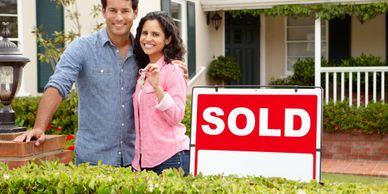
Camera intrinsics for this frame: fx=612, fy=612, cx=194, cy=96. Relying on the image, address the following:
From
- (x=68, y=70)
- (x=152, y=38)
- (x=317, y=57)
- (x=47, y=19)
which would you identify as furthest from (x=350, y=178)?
(x=68, y=70)

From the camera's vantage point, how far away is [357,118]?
30.5 ft

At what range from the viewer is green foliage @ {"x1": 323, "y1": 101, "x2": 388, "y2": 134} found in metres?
9.16

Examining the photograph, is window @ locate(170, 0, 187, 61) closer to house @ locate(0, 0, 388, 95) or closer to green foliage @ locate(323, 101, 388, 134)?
house @ locate(0, 0, 388, 95)

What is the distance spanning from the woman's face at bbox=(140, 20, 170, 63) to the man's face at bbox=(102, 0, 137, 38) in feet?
0.43

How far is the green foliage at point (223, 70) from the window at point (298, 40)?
4.71 ft

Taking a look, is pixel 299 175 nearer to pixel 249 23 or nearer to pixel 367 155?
pixel 367 155

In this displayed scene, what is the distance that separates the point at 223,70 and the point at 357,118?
424 cm

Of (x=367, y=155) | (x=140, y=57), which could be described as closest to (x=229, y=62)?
(x=367, y=155)

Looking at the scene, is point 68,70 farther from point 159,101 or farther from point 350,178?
point 350,178

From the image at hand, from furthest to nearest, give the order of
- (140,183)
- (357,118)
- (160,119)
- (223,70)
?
(223,70) < (357,118) < (160,119) < (140,183)

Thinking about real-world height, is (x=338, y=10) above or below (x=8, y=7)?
above

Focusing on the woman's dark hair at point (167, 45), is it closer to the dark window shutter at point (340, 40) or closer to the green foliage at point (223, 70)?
the green foliage at point (223, 70)

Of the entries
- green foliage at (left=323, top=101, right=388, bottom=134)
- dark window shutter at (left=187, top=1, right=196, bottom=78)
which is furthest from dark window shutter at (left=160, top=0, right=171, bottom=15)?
green foliage at (left=323, top=101, right=388, bottom=134)

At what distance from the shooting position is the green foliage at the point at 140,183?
2697 millimetres
